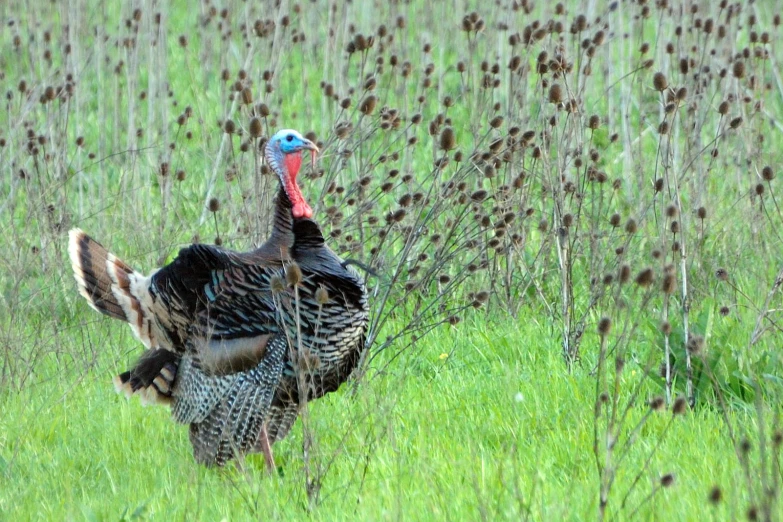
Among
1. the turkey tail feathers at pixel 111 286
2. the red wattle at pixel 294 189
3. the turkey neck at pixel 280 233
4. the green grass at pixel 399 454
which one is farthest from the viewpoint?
the red wattle at pixel 294 189

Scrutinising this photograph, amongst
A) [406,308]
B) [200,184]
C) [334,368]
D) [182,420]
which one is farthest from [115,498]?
[200,184]

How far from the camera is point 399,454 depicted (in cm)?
338

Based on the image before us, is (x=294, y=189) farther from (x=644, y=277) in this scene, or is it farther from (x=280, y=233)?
(x=644, y=277)

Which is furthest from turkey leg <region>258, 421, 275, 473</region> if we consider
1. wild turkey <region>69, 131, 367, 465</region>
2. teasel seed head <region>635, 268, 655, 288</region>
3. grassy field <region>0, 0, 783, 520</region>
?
teasel seed head <region>635, 268, 655, 288</region>

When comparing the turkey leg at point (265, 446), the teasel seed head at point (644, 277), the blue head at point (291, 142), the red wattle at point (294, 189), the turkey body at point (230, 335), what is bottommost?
the turkey leg at point (265, 446)

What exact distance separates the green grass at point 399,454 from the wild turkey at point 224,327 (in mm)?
180

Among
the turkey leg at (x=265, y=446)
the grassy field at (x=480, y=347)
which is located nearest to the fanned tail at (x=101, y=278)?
the grassy field at (x=480, y=347)

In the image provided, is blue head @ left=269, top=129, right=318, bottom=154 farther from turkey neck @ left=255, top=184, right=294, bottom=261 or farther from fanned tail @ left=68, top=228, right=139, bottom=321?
fanned tail @ left=68, top=228, right=139, bottom=321

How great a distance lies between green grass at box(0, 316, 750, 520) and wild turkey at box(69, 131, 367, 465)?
7.1 inches

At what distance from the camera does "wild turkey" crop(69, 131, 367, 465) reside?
386 cm

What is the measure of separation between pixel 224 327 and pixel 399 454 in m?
0.89

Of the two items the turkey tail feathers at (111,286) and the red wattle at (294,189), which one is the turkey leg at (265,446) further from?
the red wattle at (294,189)

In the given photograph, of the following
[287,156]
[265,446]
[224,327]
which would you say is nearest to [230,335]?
[224,327]

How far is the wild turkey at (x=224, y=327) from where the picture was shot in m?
3.86
